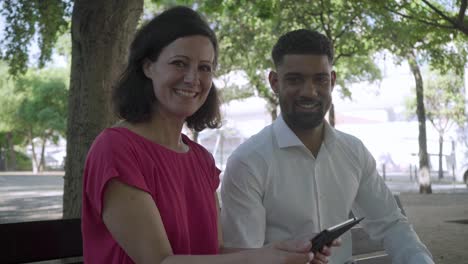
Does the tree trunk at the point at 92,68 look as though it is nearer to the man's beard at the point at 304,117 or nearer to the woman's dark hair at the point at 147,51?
the man's beard at the point at 304,117

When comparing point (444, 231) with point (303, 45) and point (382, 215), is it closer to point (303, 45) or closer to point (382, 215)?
point (382, 215)

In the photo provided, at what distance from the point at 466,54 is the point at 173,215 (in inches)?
585

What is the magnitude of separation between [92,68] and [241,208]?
2.49 meters

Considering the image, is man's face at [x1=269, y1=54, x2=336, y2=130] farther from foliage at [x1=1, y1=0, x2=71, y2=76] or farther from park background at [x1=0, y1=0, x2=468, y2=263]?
foliage at [x1=1, y1=0, x2=71, y2=76]

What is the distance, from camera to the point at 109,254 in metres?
2.08

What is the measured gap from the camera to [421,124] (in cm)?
1983

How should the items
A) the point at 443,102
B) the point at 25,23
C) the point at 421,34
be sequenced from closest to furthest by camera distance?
the point at 25,23 → the point at 421,34 → the point at 443,102

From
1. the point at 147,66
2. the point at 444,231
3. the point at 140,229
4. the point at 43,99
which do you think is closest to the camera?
the point at 140,229

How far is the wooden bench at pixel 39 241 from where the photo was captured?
2.90m

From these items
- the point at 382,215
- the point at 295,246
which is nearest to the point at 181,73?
the point at 295,246

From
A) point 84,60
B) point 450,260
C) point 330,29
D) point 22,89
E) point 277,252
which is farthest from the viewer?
point 22,89

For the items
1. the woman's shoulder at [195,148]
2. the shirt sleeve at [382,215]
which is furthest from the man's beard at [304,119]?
the woman's shoulder at [195,148]

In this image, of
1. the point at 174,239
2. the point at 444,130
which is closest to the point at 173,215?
the point at 174,239

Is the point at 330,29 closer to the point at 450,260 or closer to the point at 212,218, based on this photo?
the point at 450,260
